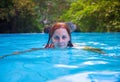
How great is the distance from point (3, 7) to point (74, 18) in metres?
5.48

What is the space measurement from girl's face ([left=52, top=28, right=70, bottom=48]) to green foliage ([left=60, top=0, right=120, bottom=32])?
11.4 meters

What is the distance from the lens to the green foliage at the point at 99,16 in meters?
16.1

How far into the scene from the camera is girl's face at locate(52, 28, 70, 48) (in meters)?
4.52

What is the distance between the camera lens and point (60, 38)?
178 inches

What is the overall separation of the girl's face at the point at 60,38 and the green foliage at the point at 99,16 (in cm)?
1136

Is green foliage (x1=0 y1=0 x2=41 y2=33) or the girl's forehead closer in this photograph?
the girl's forehead

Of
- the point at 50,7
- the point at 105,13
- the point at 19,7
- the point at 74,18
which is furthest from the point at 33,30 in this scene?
the point at 50,7

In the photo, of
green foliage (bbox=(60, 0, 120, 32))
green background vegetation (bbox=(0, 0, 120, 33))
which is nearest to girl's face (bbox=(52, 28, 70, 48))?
green background vegetation (bbox=(0, 0, 120, 33))

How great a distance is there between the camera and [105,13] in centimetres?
1650

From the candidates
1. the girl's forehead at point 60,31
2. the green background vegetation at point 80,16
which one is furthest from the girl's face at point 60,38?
the green background vegetation at point 80,16

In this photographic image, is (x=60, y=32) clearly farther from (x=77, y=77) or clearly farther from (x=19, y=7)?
(x=19, y=7)

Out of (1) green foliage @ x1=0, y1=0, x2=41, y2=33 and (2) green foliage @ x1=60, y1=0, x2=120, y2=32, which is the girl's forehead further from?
(2) green foliage @ x1=60, y1=0, x2=120, y2=32

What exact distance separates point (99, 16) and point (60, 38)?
41.7 feet

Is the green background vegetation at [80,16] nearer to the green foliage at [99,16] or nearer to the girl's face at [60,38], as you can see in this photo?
the green foliage at [99,16]
